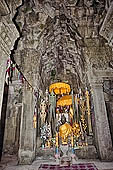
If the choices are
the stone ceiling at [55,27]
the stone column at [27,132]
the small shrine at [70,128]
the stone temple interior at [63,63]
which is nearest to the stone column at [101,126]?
the stone temple interior at [63,63]

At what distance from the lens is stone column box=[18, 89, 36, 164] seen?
5.66 metres

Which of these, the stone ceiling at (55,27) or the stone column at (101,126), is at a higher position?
the stone ceiling at (55,27)

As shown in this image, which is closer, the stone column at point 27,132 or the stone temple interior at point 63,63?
the stone temple interior at point 63,63

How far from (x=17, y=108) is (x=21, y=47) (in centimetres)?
491

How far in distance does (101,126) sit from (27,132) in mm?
3484

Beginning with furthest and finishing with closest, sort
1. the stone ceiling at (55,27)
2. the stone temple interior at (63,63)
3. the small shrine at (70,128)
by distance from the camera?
the small shrine at (70,128)
the stone temple interior at (63,63)
the stone ceiling at (55,27)

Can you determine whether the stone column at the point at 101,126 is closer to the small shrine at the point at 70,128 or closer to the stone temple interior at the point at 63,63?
the stone temple interior at the point at 63,63

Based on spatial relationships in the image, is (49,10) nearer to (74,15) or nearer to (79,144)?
(74,15)

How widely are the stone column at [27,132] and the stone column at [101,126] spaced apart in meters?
3.10

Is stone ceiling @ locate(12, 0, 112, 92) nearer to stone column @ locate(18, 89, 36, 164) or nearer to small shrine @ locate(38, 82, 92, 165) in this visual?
stone column @ locate(18, 89, 36, 164)

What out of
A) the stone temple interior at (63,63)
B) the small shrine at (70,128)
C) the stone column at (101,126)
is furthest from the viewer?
the small shrine at (70,128)

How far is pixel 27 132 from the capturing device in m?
6.04

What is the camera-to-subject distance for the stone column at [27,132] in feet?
18.6

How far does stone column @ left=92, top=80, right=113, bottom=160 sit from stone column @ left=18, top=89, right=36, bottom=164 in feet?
10.2
